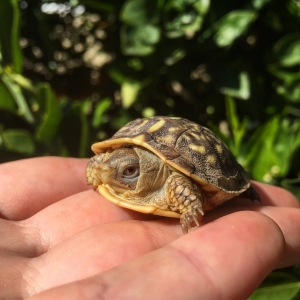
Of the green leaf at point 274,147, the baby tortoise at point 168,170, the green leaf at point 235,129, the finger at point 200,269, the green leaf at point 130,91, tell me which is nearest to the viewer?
the finger at point 200,269

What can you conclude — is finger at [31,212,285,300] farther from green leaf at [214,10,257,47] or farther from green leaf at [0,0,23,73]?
green leaf at [0,0,23,73]

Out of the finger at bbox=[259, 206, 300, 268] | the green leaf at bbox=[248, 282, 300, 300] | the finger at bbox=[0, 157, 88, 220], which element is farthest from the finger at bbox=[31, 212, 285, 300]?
the finger at bbox=[0, 157, 88, 220]

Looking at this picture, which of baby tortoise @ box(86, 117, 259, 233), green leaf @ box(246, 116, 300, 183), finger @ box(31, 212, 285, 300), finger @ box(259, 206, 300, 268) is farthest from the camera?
green leaf @ box(246, 116, 300, 183)

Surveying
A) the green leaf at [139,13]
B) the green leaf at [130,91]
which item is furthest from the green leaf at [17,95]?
the green leaf at [139,13]

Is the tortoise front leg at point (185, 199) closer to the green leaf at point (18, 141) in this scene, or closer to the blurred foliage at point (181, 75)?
the blurred foliage at point (181, 75)

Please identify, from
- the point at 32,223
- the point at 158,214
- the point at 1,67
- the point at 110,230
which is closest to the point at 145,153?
the point at 158,214

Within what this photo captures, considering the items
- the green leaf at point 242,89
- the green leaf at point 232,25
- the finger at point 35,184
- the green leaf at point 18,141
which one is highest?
the green leaf at point 232,25
